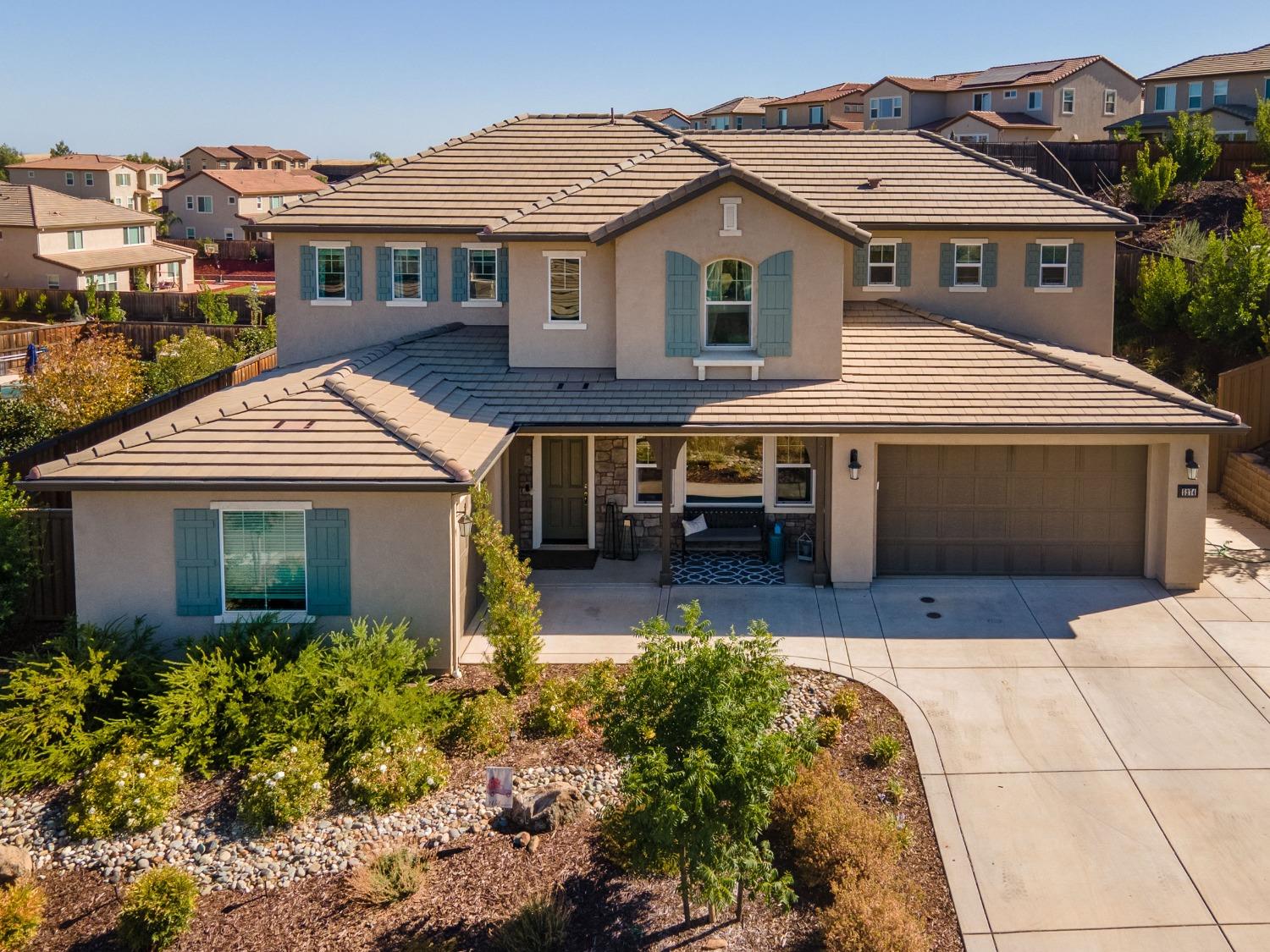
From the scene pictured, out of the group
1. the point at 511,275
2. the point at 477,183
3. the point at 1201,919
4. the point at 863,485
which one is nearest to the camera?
the point at 1201,919

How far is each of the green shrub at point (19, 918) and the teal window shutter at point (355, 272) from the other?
44.6 feet

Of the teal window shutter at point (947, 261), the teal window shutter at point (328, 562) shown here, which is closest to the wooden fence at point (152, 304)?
the teal window shutter at point (947, 261)

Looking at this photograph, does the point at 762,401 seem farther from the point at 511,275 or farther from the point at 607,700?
the point at 607,700

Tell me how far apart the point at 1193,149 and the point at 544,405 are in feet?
107

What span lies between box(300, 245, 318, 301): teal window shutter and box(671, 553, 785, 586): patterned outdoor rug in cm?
823

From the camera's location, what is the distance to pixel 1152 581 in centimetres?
1953

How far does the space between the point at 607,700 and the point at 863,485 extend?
9.78 metres

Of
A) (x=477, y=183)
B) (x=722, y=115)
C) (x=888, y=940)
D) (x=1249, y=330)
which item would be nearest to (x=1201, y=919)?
(x=888, y=940)

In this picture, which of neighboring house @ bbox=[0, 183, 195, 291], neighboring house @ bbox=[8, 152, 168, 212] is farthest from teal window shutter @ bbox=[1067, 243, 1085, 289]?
neighboring house @ bbox=[8, 152, 168, 212]

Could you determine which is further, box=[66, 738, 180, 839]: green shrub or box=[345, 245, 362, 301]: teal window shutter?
box=[345, 245, 362, 301]: teal window shutter

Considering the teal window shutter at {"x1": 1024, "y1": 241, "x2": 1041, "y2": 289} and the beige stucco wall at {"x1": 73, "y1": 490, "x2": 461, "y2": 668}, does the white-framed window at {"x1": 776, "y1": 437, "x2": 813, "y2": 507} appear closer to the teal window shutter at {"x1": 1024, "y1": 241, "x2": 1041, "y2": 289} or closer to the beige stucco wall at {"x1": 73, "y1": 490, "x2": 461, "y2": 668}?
the teal window shutter at {"x1": 1024, "y1": 241, "x2": 1041, "y2": 289}

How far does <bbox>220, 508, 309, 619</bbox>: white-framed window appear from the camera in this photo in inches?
616

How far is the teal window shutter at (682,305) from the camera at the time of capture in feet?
65.0

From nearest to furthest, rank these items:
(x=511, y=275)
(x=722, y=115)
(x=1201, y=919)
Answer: (x=1201, y=919) < (x=511, y=275) < (x=722, y=115)
